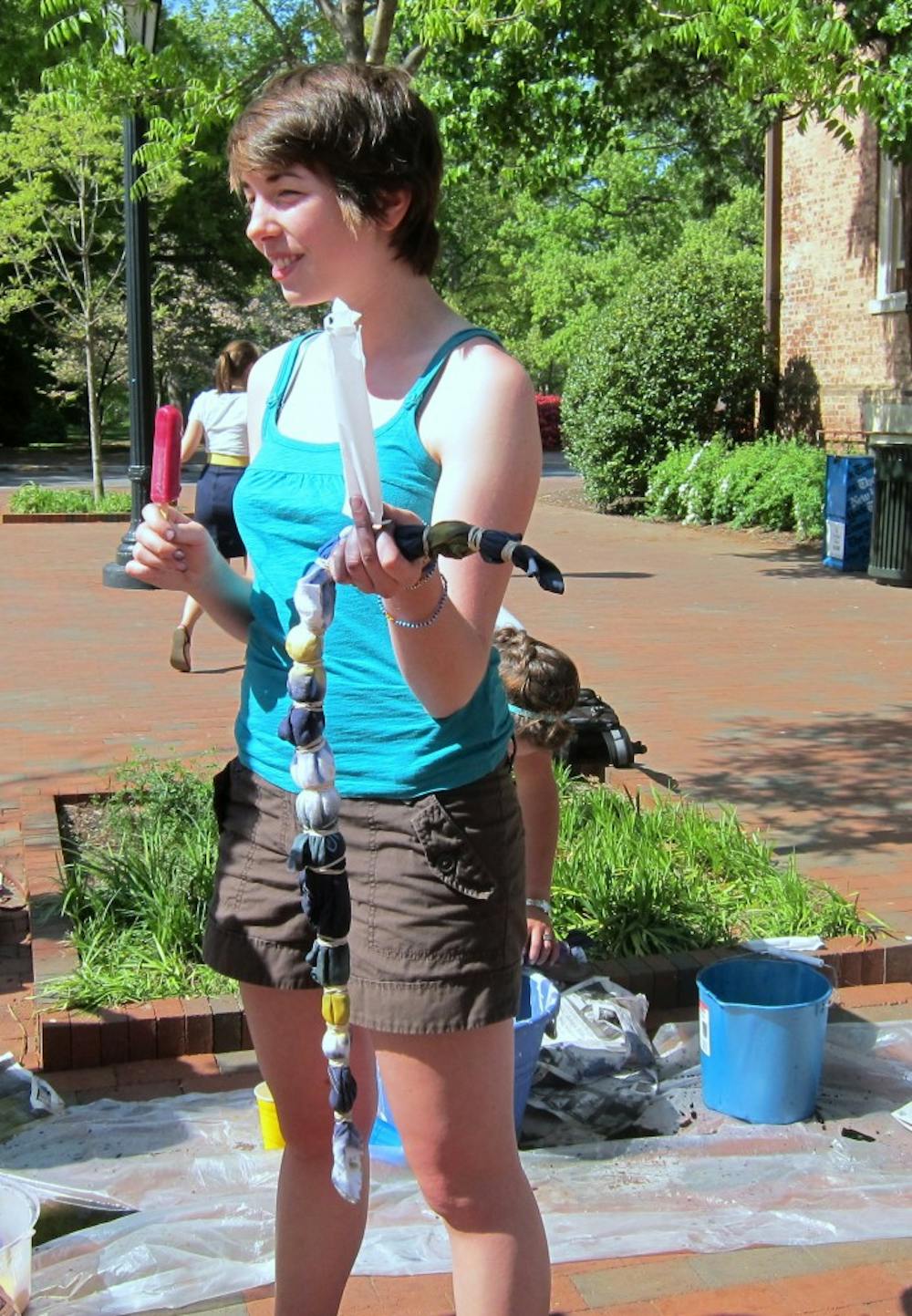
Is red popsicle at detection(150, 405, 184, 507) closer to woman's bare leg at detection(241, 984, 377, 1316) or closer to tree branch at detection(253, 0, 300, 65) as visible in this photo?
woman's bare leg at detection(241, 984, 377, 1316)

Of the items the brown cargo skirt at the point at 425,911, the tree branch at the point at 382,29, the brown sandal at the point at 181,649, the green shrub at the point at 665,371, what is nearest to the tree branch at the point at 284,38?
the tree branch at the point at 382,29

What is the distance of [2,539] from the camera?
55.7ft

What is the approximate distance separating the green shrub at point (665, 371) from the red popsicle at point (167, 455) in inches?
707

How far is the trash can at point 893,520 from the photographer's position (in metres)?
13.3

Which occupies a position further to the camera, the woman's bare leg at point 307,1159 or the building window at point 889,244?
the building window at point 889,244

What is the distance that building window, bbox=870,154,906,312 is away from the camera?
659 inches

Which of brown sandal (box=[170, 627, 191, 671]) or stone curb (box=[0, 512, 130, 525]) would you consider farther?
stone curb (box=[0, 512, 130, 525])

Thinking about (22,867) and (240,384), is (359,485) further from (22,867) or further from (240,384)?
(240,384)

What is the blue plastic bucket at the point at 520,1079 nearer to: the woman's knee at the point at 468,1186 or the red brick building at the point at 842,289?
the woman's knee at the point at 468,1186

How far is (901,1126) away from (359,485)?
2.47m

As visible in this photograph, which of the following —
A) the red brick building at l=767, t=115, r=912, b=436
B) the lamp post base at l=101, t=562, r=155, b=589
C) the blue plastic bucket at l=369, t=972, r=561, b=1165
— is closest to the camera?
the blue plastic bucket at l=369, t=972, r=561, b=1165

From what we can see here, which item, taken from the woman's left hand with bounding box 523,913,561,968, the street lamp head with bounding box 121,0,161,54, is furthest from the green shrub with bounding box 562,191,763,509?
the woman's left hand with bounding box 523,913,561,968

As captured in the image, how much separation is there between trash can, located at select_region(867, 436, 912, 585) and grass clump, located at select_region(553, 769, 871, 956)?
8933mm

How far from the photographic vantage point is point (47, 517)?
62.1 ft
